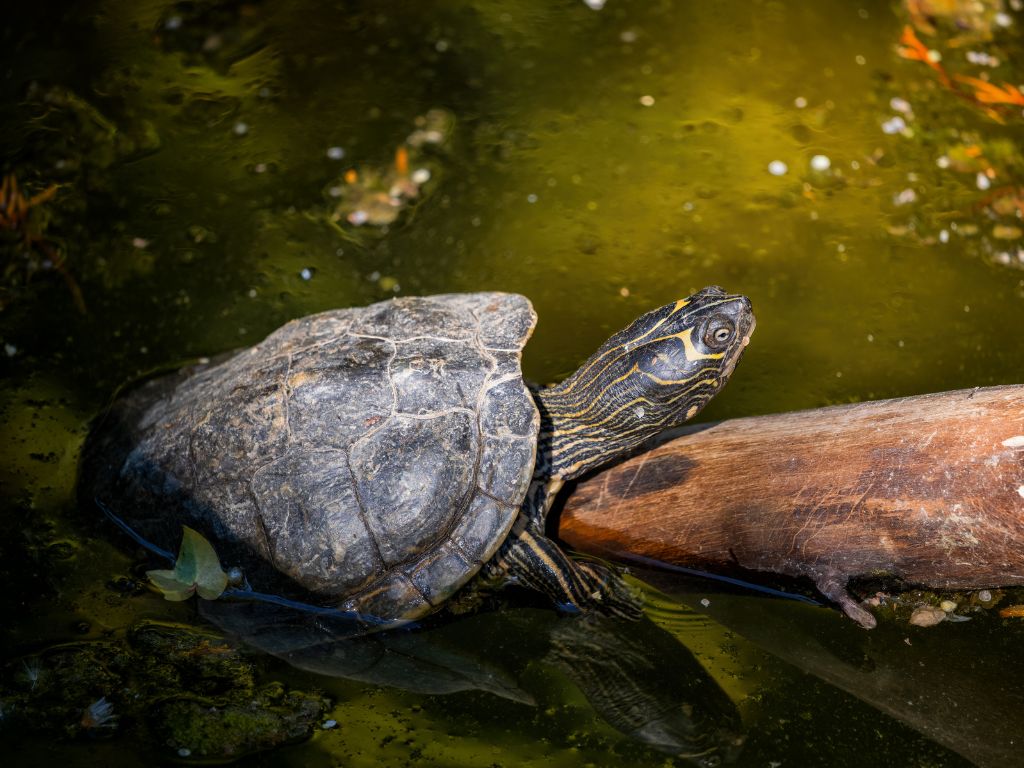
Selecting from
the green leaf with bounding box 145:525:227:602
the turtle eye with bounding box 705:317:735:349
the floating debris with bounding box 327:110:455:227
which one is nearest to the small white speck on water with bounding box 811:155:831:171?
the floating debris with bounding box 327:110:455:227

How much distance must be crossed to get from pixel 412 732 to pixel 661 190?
4239 mm

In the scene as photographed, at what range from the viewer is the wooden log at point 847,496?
3.71 metres

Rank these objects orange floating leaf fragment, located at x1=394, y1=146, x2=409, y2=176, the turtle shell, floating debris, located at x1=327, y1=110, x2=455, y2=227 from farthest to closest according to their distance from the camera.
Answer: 1. orange floating leaf fragment, located at x1=394, y1=146, x2=409, y2=176
2. floating debris, located at x1=327, y1=110, x2=455, y2=227
3. the turtle shell

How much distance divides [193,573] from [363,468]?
2.94 feet

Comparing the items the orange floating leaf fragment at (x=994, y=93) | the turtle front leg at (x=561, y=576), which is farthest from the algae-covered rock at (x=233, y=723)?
the orange floating leaf fragment at (x=994, y=93)

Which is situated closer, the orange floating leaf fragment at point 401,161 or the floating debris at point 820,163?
the orange floating leaf fragment at point 401,161

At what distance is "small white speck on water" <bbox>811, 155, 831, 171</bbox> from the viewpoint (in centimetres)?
680

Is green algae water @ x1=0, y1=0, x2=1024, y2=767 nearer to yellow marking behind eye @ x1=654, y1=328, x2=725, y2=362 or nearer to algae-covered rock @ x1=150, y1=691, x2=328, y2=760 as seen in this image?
algae-covered rock @ x1=150, y1=691, x2=328, y2=760

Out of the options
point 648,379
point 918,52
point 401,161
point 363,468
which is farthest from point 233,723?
point 918,52

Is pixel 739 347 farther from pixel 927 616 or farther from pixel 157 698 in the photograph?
pixel 157 698

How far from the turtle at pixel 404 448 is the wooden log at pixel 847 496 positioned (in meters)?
0.29

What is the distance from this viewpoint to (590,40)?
7742 mm

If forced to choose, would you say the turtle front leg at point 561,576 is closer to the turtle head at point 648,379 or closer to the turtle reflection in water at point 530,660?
the turtle reflection in water at point 530,660

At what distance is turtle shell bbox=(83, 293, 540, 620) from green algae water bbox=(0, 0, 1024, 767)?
0.36 metres
